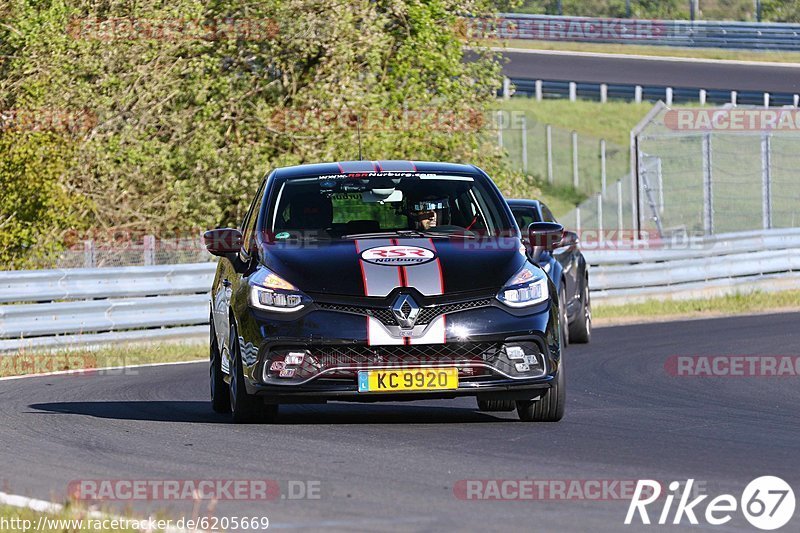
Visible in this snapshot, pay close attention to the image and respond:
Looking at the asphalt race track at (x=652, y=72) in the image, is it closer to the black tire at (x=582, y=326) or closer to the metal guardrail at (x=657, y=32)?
the metal guardrail at (x=657, y=32)

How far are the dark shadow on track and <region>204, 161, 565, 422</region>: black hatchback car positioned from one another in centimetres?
40

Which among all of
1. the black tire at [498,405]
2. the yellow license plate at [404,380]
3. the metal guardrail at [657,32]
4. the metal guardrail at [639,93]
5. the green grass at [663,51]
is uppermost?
the yellow license plate at [404,380]

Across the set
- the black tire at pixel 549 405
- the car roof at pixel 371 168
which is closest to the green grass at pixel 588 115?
the car roof at pixel 371 168

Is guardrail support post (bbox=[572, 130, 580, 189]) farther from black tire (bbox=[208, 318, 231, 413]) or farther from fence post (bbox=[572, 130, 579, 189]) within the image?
black tire (bbox=[208, 318, 231, 413])

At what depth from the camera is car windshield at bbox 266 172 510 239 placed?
32.9ft

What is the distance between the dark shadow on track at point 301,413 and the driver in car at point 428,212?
1238 millimetres

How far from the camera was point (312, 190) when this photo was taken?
408 inches

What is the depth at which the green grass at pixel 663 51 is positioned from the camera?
5241 centimetres

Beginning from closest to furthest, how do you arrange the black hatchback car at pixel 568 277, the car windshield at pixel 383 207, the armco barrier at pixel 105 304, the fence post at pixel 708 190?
the car windshield at pixel 383 207 < the black hatchback car at pixel 568 277 < the armco barrier at pixel 105 304 < the fence post at pixel 708 190

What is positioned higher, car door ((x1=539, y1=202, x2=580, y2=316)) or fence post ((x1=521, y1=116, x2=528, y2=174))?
car door ((x1=539, y1=202, x2=580, y2=316))

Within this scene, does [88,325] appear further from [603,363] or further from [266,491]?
[266,491]

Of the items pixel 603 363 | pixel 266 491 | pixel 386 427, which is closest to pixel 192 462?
pixel 266 491

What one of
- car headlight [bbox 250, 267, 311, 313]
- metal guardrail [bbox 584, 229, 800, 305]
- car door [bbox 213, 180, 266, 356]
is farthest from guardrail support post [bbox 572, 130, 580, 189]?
car headlight [bbox 250, 267, 311, 313]

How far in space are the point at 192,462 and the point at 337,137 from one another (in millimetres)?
17381
